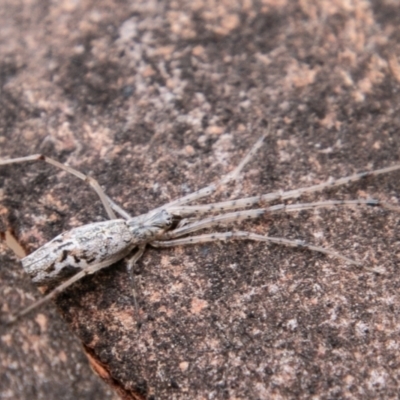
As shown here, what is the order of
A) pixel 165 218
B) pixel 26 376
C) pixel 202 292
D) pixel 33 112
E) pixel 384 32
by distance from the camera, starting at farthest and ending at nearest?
pixel 384 32 < pixel 33 112 < pixel 165 218 < pixel 202 292 < pixel 26 376

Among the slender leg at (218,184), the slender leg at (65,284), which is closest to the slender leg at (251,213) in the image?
the slender leg at (218,184)

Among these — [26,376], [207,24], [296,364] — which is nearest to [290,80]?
[207,24]

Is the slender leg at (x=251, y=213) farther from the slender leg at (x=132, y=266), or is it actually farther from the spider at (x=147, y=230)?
the slender leg at (x=132, y=266)

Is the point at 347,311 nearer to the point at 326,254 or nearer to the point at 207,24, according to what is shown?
the point at 326,254

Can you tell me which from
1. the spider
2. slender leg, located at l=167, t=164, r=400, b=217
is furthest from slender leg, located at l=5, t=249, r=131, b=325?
slender leg, located at l=167, t=164, r=400, b=217

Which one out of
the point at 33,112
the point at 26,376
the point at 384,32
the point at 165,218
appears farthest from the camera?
the point at 384,32

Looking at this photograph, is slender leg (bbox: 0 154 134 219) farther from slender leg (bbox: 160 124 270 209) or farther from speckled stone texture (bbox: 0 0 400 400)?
slender leg (bbox: 160 124 270 209)

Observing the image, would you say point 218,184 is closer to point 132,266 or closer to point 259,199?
point 259,199
